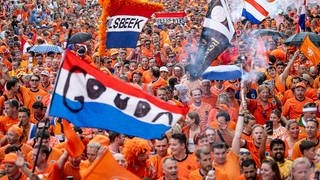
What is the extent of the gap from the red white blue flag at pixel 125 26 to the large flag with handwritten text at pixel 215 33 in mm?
1640

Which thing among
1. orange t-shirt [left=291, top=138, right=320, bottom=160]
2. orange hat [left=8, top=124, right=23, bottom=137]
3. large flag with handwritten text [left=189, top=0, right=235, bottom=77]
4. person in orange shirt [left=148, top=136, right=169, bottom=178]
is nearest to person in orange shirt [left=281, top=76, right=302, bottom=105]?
large flag with handwritten text [left=189, top=0, right=235, bottom=77]

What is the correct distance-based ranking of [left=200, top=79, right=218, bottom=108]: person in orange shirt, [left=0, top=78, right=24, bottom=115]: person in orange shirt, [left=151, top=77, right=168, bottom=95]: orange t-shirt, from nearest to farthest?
[left=200, top=79, right=218, bottom=108]: person in orange shirt < [left=0, top=78, right=24, bottom=115]: person in orange shirt < [left=151, top=77, right=168, bottom=95]: orange t-shirt

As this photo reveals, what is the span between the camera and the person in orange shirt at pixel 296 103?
12.0 meters

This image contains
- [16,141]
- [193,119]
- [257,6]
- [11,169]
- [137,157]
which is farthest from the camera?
[257,6]

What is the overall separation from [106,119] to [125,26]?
548 centimetres

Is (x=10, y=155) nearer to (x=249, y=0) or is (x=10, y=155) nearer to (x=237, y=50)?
(x=237, y=50)

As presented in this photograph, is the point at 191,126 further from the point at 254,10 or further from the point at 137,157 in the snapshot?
the point at 254,10

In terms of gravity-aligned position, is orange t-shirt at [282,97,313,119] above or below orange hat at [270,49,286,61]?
below

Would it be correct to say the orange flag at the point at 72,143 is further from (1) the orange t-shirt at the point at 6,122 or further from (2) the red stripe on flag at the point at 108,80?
(1) the orange t-shirt at the point at 6,122

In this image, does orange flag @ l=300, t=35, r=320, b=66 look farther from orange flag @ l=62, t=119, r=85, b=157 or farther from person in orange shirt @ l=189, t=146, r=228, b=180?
orange flag @ l=62, t=119, r=85, b=157

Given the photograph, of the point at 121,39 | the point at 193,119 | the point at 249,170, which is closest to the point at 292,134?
the point at 193,119

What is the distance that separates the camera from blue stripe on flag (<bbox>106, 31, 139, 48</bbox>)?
1231 centimetres

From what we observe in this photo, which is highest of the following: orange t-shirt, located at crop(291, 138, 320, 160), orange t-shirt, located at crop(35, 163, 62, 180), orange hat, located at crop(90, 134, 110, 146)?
orange hat, located at crop(90, 134, 110, 146)

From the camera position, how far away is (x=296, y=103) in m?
12.0
